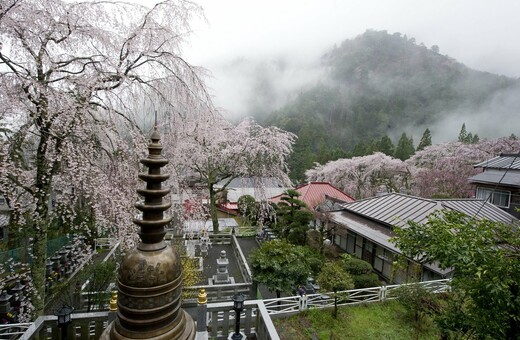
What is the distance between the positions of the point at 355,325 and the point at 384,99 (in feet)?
311

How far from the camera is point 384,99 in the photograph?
90.2 m

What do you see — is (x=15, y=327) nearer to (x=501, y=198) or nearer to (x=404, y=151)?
(x=501, y=198)

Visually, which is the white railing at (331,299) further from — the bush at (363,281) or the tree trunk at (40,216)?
the tree trunk at (40,216)

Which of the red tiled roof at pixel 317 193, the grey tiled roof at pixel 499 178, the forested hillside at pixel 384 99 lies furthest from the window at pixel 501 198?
the forested hillside at pixel 384 99

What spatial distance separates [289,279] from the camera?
9.43 meters

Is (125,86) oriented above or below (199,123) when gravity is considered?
above

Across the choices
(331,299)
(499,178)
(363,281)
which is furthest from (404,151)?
(331,299)

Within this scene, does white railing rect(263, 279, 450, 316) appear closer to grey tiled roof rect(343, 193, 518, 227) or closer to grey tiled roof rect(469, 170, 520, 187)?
grey tiled roof rect(343, 193, 518, 227)

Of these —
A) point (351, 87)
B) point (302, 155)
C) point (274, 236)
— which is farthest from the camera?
point (351, 87)

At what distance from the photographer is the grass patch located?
26.4ft

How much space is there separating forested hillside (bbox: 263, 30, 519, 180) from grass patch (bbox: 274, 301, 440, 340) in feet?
181

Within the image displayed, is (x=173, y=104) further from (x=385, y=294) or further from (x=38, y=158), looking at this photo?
(x=385, y=294)

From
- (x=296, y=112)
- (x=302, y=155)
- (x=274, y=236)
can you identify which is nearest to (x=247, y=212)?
(x=274, y=236)

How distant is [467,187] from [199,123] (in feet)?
93.5
